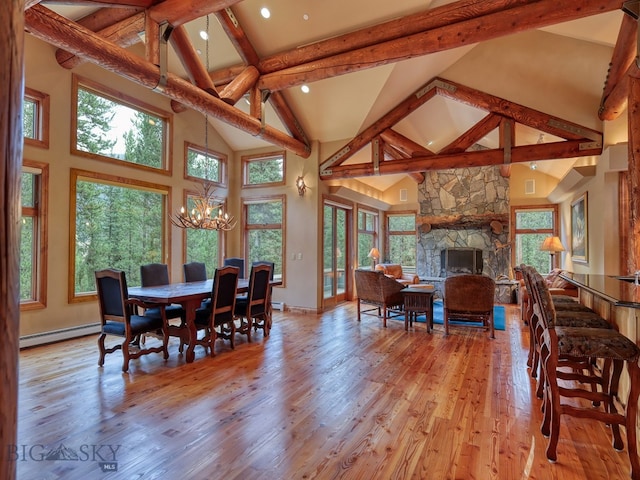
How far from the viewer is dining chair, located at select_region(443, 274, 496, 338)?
5129 millimetres

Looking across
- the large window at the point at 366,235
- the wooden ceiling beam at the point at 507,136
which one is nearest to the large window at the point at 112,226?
the large window at the point at 366,235

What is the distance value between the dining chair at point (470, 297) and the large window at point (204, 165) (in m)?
4.92

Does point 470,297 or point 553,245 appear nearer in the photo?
point 470,297

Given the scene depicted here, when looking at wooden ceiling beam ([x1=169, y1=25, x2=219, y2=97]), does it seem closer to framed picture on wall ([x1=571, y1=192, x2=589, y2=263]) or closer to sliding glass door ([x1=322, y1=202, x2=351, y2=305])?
sliding glass door ([x1=322, y1=202, x2=351, y2=305])

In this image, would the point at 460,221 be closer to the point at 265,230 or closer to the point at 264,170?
the point at 265,230

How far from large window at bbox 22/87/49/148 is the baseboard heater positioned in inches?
102

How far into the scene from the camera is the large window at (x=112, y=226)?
5.32 m

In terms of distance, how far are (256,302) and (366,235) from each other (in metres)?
5.31

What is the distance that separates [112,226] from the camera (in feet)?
19.0

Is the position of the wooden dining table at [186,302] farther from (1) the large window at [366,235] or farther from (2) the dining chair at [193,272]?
(1) the large window at [366,235]

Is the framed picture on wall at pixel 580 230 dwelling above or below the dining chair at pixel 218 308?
above

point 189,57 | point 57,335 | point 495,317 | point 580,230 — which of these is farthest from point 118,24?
point 580,230

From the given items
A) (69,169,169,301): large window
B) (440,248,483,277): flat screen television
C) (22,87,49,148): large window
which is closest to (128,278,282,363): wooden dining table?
(69,169,169,301): large window

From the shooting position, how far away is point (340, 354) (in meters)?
4.41
